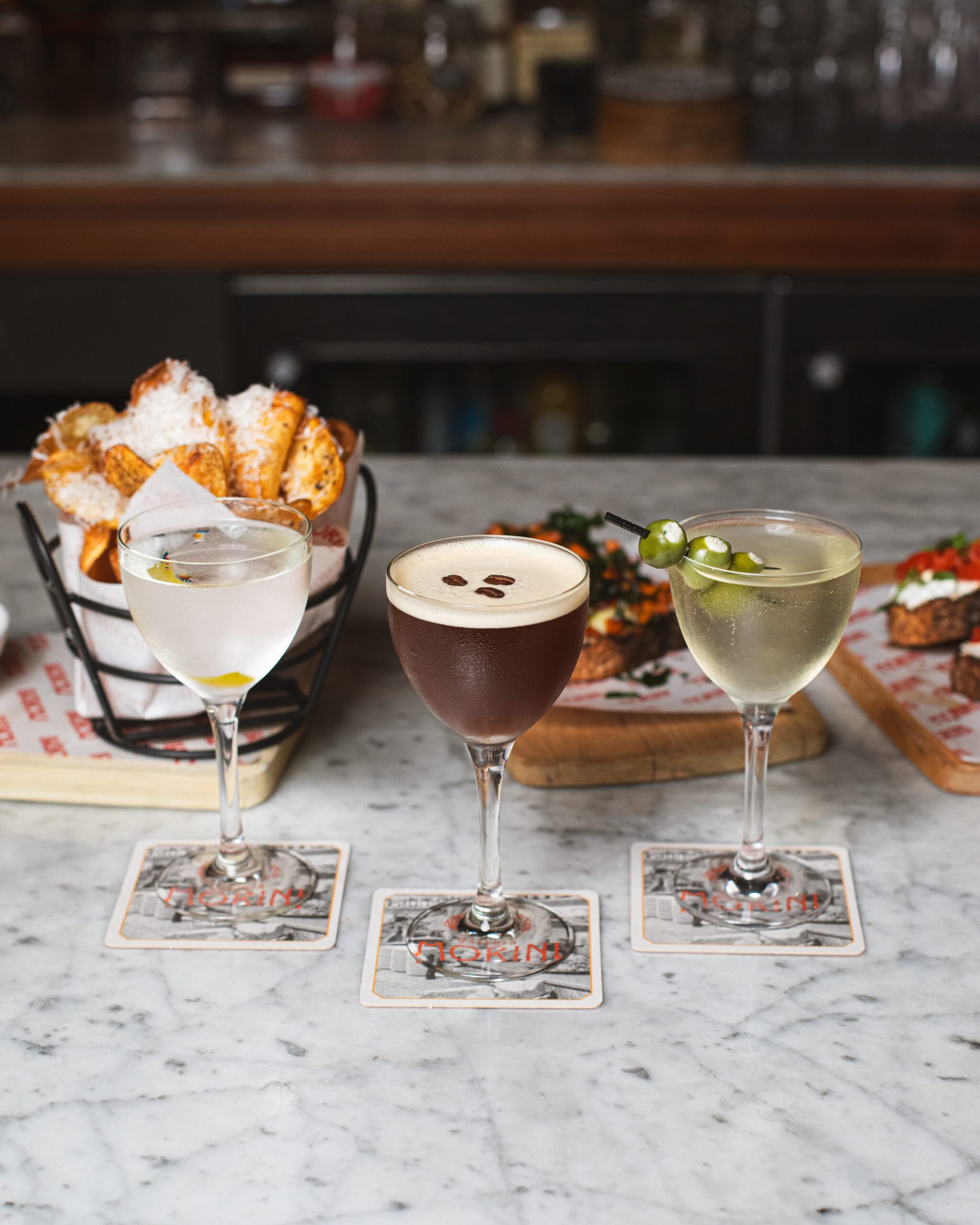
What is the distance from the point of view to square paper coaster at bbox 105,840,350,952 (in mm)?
839

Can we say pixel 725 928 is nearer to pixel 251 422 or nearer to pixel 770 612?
pixel 770 612

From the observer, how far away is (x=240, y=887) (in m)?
0.90

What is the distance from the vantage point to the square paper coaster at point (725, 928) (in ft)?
2.73

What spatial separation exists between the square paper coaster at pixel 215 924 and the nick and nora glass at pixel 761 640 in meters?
0.22

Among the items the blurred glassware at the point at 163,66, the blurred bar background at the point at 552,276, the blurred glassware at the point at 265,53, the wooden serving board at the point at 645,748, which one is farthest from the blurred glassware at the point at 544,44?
the wooden serving board at the point at 645,748

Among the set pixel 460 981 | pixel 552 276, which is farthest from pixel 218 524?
pixel 552 276

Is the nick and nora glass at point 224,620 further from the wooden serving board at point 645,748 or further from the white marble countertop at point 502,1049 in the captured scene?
the wooden serving board at point 645,748

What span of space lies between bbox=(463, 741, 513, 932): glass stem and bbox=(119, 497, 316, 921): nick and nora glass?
0.38 ft

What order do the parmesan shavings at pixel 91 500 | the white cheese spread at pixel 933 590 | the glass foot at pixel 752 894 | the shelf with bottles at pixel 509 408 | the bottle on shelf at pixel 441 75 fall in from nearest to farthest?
the glass foot at pixel 752 894
the parmesan shavings at pixel 91 500
the white cheese spread at pixel 933 590
the shelf with bottles at pixel 509 408
the bottle on shelf at pixel 441 75

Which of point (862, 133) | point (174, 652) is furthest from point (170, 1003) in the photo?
point (862, 133)

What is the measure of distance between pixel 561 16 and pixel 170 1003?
318cm

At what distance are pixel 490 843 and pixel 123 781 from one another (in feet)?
1.01

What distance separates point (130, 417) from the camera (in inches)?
40.1

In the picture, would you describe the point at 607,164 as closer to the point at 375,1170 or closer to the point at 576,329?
the point at 576,329
